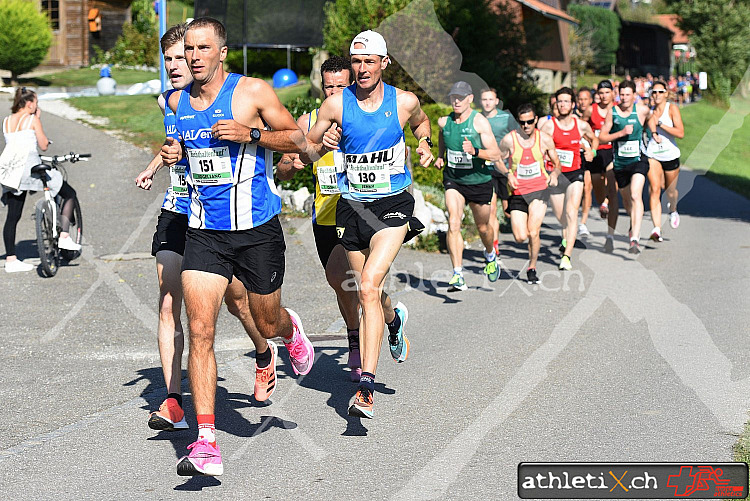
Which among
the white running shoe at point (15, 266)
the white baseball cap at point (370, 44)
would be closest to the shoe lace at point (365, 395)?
the white baseball cap at point (370, 44)

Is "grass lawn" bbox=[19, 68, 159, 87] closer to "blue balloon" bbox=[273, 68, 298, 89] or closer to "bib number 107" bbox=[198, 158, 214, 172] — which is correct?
"blue balloon" bbox=[273, 68, 298, 89]

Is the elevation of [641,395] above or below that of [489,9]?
below

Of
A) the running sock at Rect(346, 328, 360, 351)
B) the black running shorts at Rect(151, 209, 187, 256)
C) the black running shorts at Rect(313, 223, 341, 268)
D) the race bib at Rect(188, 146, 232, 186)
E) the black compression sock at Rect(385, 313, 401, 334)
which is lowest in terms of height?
the running sock at Rect(346, 328, 360, 351)

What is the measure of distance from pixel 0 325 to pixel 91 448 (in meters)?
3.92

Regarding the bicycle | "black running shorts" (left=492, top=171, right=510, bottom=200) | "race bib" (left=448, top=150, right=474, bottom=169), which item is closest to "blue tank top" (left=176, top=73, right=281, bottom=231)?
"race bib" (left=448, top=150, right=474, bottom=169)

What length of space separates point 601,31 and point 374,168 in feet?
221

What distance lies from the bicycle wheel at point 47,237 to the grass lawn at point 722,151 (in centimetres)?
916

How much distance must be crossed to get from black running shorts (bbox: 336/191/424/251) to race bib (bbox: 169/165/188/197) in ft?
3.51

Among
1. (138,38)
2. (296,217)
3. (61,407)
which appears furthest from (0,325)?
(138,38)

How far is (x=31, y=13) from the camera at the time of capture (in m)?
34.6

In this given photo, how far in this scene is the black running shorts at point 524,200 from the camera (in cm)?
1195

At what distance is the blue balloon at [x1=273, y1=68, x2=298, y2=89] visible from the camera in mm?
28609

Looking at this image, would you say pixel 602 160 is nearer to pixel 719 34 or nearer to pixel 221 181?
pixel 221 181

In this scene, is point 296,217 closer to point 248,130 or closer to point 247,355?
point 247,355
